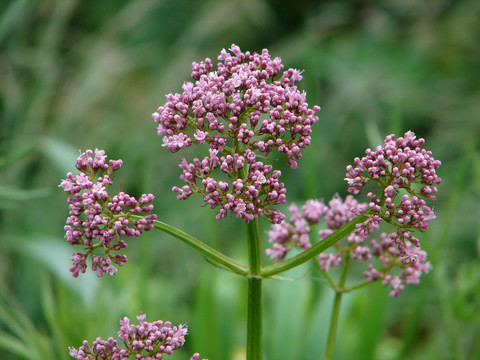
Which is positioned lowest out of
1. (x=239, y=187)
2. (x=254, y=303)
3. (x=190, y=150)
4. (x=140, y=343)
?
(x=140, y=343)

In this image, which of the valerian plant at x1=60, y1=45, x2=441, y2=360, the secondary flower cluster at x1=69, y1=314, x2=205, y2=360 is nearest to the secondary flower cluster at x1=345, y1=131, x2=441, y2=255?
the valerian plant at x1=60, y1=45, x2=441, y2=360

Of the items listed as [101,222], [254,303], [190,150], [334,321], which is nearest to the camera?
[101,222]

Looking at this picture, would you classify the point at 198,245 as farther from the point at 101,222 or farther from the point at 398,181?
the point at 398,181

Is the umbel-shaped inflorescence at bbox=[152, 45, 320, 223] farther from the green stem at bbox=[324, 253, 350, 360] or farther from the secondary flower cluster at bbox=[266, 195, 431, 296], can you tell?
the green stem at bbox=[324, 253, 350, 360]

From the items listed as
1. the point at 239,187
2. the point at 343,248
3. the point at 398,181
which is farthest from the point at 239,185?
the point at 343,248

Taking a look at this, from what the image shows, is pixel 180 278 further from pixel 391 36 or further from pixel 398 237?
pixel 391 36

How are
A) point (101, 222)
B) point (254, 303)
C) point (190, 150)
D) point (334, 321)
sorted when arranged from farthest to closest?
point (190, 150), point (334, 321), point (254, 303), point (101, 222)

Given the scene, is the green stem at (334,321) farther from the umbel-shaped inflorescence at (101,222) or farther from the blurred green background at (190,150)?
the blurred green background at (190,150)

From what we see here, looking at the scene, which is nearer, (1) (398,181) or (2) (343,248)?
(1) (398,181)
